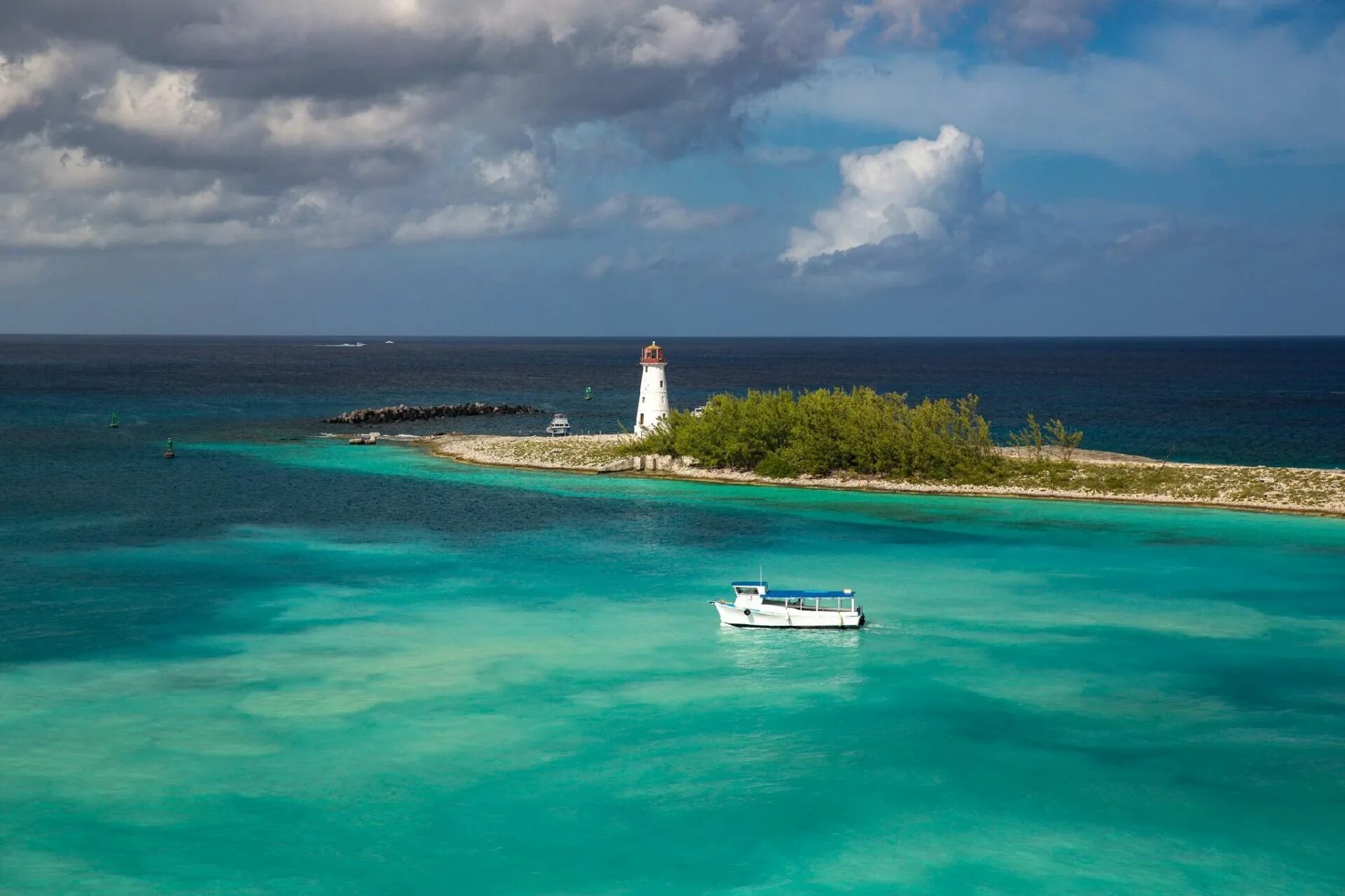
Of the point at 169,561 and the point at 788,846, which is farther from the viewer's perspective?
the point at 169,561

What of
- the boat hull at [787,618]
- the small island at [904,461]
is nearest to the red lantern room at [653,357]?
the small island at [904,461]

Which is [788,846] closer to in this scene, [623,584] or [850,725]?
[850,725]

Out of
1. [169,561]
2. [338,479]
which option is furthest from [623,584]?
[338,479]

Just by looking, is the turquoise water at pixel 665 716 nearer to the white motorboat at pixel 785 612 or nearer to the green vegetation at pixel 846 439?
the white motorboat at pixel 785 612

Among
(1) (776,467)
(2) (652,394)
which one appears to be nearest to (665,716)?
(1) (776,467)

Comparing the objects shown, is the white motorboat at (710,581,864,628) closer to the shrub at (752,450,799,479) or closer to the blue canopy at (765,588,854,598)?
the blue canopy at (765,588,854,598)

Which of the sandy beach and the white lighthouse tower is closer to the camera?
the sandy beach

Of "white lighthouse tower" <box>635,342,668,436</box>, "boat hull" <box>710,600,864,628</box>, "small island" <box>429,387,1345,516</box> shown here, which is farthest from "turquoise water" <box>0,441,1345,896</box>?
"white lighthouse tower" <box>635,342,668,436</box>

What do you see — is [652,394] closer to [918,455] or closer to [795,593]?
[918,455]
